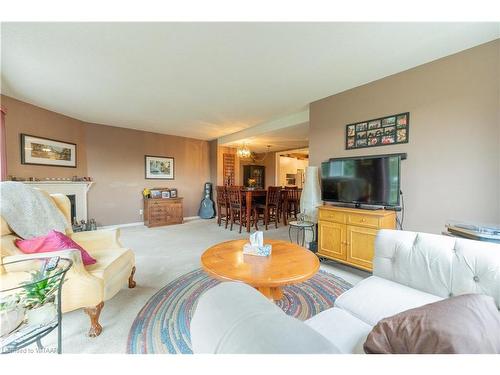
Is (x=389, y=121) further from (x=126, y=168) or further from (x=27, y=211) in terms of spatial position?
(x=126, y=168)

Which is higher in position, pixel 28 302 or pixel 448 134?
pixel 448 134

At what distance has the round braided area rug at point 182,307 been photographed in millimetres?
1415

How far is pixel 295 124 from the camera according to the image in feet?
13.3

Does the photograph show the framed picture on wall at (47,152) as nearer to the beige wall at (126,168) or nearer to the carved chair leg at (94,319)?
the beige wall at (126,168)

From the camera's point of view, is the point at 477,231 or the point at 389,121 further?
the point at 389,121

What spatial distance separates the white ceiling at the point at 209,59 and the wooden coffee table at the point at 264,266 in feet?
5.99

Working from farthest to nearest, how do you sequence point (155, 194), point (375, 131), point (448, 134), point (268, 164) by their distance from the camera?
point (268, 164) < point (155, 194) < point (375, 131) < point (448, 134)

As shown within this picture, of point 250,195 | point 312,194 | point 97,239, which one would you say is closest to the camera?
point 97,239

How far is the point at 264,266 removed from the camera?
1470 millimetres

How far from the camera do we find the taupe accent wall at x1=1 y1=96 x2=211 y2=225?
135 inches

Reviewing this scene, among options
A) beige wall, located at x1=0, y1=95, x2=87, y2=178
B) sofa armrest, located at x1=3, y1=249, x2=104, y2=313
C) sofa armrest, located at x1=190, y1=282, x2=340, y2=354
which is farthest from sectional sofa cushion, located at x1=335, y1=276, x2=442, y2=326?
beige wall, located at x1=0, y1=95, x2=87, y2=178

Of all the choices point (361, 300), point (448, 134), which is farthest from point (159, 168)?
point (448, 134)

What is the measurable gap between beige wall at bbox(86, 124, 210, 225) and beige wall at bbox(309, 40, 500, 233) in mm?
4699

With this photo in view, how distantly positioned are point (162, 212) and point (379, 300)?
4.87 metres
